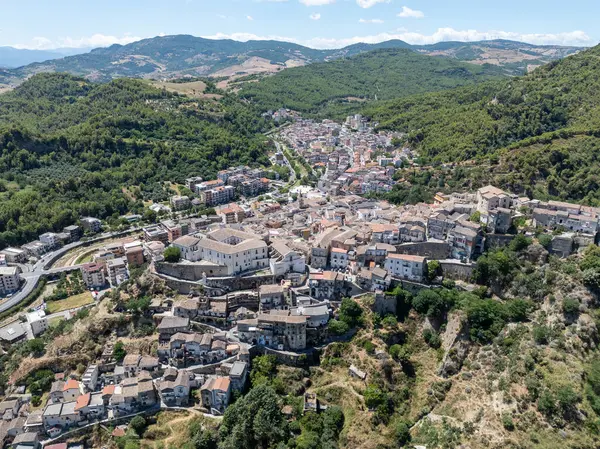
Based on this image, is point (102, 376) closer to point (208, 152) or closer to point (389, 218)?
point (389, 218)

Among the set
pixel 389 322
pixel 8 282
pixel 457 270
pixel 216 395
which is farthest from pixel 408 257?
pixel 8 282

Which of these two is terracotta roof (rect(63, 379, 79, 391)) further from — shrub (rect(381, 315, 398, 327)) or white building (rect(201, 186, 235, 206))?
white building (rect(201, 186, 235, 206))

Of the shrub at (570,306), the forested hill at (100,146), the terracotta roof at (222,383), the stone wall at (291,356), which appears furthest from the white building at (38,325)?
the shrub at (570,306)

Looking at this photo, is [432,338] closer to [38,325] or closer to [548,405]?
[548,405]

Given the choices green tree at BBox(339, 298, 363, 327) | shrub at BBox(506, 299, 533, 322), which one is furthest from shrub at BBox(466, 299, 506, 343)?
green tree at BBox(339, 298, 363, 327)

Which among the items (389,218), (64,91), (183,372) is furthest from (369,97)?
(183,372)

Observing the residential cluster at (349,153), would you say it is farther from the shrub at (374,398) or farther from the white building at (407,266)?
the shrub at (374,398)
